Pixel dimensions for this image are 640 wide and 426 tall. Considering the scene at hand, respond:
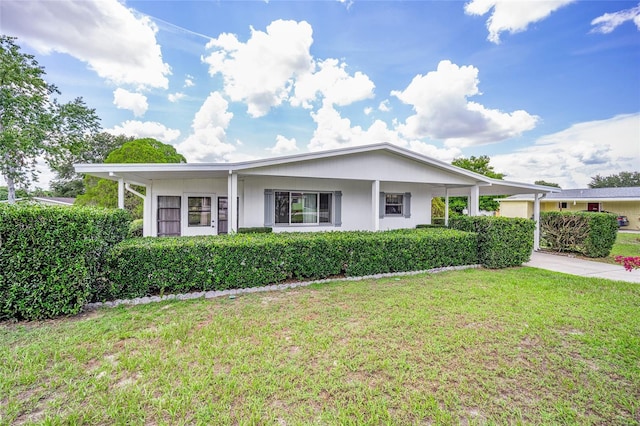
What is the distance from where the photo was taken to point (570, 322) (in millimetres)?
4059

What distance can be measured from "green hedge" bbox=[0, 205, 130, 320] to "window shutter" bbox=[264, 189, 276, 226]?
561 centimetres

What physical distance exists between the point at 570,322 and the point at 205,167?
325 inches

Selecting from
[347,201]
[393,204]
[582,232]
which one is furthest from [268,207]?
[582,232]

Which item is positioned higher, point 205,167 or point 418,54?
point 418,54

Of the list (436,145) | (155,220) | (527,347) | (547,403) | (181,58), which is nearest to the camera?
(547,403)

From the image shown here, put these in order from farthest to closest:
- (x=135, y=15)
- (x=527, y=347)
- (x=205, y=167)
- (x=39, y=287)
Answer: (x=135, y=15) → (x=205, y=167) → (x=39, y=287) → (x=527, y=347)

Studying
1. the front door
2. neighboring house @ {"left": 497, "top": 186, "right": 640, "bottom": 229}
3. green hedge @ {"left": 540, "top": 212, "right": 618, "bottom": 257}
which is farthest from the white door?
neighboring house @ {"left": 497, "top": 186, "right": 640, "bottom": 229}

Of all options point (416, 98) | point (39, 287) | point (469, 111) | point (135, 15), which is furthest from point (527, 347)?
point (469, 111)

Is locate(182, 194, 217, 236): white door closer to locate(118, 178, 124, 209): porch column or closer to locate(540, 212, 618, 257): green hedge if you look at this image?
locate(118, 178, 124, 209): porch column

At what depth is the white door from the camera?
10328 millimetres

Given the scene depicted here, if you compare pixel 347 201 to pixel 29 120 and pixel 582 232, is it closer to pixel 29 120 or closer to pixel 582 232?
pixel 582 232

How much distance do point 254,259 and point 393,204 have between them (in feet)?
25.8

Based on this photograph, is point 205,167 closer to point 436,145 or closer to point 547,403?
point 547,403

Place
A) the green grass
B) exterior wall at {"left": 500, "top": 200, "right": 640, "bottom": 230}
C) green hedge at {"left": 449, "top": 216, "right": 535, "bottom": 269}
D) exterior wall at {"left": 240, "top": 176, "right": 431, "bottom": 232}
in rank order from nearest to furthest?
the green grass → green hedge at {"left": 449, "top": 216, "right": 535, "bottom": 269} → exterior wall at {"left": 240, "top": 176, "right": 431, "bottom": 232} → exterior wall at {"left": 500, "top": 200, "right": 640, "bottom": 230}
